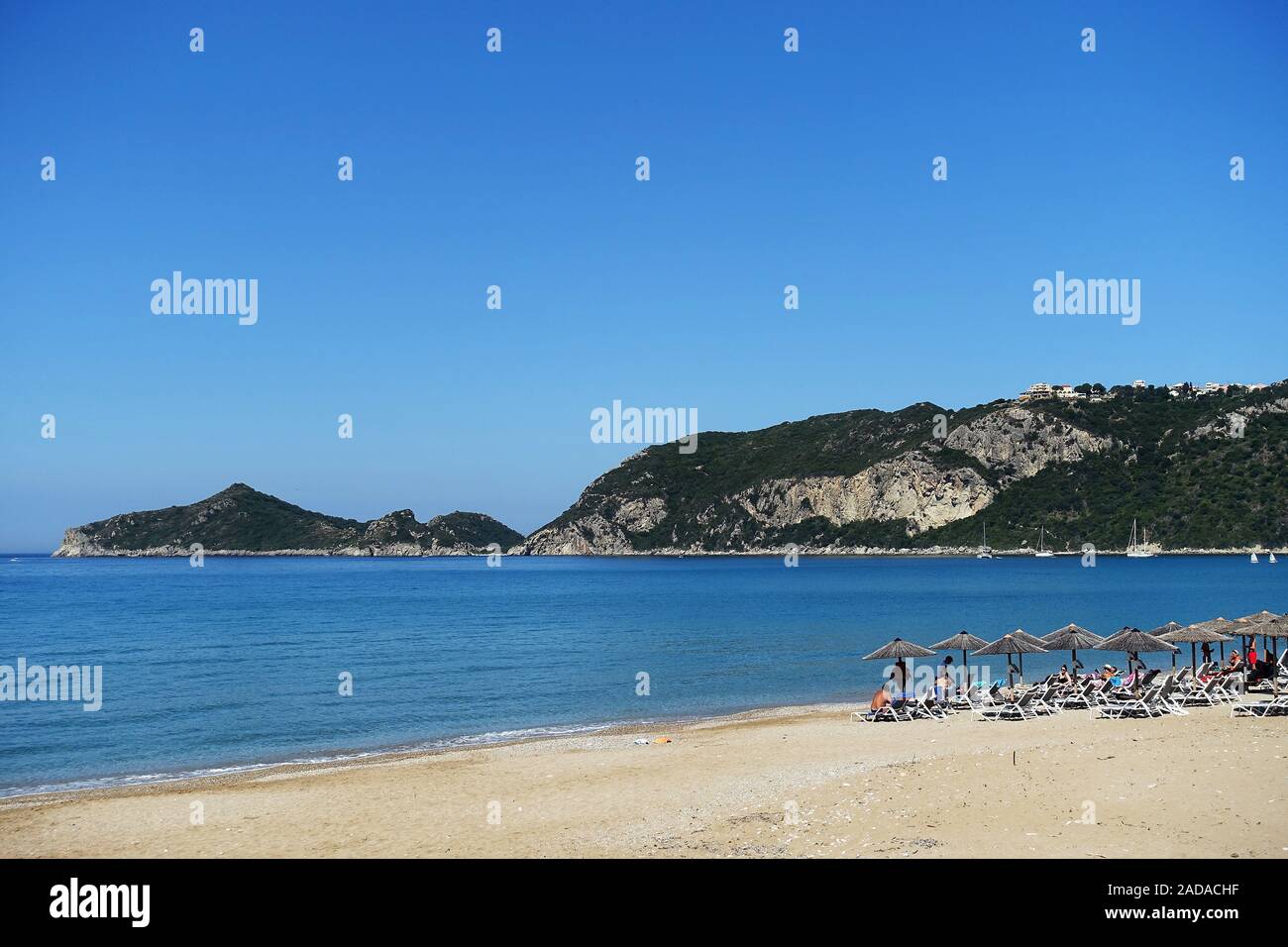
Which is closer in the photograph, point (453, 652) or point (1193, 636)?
point (1193, 636)

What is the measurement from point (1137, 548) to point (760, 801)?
143540 millimetres

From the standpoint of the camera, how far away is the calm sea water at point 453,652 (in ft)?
77.8

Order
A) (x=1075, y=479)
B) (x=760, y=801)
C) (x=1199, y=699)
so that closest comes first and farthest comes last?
(x=760, y=801), (x=1199, y=699), (x=1075, y=479)

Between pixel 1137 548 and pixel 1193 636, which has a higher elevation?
pixel 1193 636

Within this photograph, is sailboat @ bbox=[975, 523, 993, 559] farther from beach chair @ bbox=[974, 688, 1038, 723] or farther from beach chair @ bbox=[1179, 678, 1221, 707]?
beach chair @ bbox=[974, 688, 1038, 723]

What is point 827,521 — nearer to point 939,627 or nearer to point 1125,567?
point 1125,567

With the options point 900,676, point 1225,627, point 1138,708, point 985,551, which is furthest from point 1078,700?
point 985,551

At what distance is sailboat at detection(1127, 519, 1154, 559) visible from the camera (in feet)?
453

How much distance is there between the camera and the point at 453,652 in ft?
140

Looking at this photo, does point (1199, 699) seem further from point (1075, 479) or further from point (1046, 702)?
point (1075, 479)

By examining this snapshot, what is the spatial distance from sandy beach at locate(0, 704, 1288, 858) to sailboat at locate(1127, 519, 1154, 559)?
431 ft

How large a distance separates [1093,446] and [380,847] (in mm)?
170234

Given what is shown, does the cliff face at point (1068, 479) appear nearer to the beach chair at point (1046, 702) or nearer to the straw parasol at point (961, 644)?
the straw parasol at point (961, 644)
